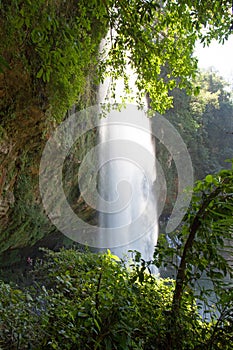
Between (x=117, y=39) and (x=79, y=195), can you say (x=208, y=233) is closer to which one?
(x=117, y=39)

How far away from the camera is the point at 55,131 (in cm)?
345

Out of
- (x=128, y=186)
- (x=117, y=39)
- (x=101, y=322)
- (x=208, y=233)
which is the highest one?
(x=128, y=186)

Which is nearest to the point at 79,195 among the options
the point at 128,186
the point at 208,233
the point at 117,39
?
the point at 128,186

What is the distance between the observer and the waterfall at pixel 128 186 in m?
6.76

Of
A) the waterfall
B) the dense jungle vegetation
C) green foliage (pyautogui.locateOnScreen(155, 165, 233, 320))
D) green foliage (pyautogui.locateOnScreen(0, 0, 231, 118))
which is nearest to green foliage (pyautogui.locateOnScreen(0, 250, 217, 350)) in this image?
the dense jungle vegetation

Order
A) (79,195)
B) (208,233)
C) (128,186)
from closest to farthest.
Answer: (208,233)
(79,195)
(128,186)

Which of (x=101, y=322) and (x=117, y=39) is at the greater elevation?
(x=117, y=39)

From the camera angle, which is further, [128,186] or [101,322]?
[128,186]

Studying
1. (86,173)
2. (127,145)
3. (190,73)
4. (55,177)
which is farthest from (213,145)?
(190,73)

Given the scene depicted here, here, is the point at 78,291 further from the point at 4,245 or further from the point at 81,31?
the point at 4,245

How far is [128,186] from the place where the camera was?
25.9ft

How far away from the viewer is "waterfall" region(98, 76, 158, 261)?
22.2 feet

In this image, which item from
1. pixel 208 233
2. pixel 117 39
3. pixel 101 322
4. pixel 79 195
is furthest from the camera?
pixel 79 195

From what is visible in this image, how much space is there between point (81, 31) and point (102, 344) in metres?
2.16
